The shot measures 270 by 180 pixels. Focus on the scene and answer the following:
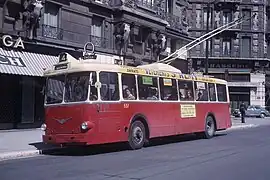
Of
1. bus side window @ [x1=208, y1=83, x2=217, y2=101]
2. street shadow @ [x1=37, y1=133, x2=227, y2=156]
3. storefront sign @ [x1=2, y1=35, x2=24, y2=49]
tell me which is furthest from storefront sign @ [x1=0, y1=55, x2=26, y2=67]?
bus side window @ [x1=208, y1=83, x2=217, y2=101]

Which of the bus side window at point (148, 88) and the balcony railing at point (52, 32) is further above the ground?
the balcony railing at point (52, 32)

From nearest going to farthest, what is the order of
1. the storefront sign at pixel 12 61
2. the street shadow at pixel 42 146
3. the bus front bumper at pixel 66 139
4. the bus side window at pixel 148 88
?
the bus front bumper at pixel 66 139 < the street shadow at pixel 42 146 < the bus side window at pixel 148 88 < the storefront sign at pixel 12 61

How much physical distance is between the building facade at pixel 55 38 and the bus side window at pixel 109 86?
Answer: 9.28 feet

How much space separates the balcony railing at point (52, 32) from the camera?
22875 mm

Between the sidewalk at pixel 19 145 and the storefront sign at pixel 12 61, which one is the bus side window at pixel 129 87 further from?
the storefront sign at pixel 12 61

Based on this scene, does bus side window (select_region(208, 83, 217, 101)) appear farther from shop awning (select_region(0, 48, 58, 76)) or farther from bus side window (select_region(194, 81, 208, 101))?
shop awning (select_region(0, 48, 58, 76))

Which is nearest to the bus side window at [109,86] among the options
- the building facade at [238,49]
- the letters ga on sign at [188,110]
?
the letters ga on sign at [188,110]

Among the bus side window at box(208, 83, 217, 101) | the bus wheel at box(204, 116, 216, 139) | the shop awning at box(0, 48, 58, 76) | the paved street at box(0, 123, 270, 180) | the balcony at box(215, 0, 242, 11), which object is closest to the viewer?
the paved street at box(0, 123, 270, 180)

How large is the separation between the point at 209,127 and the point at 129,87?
6596 millimetres

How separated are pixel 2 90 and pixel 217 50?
127 ft

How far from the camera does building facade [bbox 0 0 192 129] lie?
20781 millimetres

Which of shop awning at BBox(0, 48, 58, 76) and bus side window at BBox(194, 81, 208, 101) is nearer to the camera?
shop awning at BBox(0, 48, 58, 76)

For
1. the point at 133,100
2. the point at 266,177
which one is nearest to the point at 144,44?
the point at 133,100

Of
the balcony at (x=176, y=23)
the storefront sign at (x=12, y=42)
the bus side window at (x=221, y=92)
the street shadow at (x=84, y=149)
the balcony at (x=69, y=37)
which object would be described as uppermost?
the balcony at (x=176, y=23)
